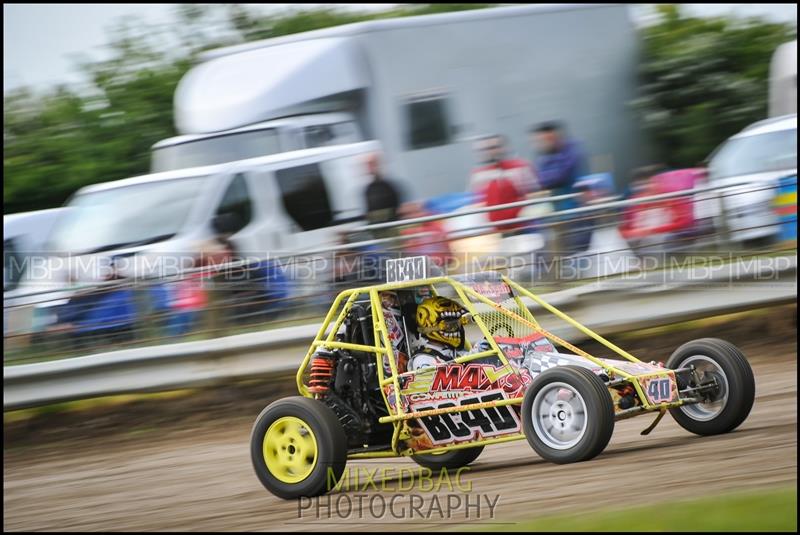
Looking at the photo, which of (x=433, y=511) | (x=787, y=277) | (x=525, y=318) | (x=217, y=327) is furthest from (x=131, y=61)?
(x=433, y=511)

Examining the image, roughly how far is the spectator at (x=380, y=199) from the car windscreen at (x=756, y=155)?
3275 mm

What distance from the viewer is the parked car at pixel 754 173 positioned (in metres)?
10.4

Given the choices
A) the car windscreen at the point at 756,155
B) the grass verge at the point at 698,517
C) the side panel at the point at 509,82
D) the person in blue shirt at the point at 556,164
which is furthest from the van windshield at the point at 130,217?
the grass verge at the point at 698,517

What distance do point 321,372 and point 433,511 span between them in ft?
5.38

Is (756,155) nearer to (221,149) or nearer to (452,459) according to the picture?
(221,149)

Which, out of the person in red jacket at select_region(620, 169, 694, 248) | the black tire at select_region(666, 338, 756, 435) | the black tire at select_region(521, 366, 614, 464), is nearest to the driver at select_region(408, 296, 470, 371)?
the black tire at select_region(521, 366, 614, 464)

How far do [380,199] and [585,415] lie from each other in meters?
5.01

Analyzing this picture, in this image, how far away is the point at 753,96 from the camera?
55.6 feet

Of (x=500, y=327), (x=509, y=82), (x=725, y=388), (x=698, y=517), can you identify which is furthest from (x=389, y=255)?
(x=698, y=517)

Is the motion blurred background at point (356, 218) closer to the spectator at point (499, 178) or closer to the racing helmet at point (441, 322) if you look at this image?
the spectator at point (499, 178)

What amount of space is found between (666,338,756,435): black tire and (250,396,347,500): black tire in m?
1.96

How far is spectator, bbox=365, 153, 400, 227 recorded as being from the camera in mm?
11156

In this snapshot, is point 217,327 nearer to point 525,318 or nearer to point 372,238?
point 372,238

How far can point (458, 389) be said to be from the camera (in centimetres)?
710
